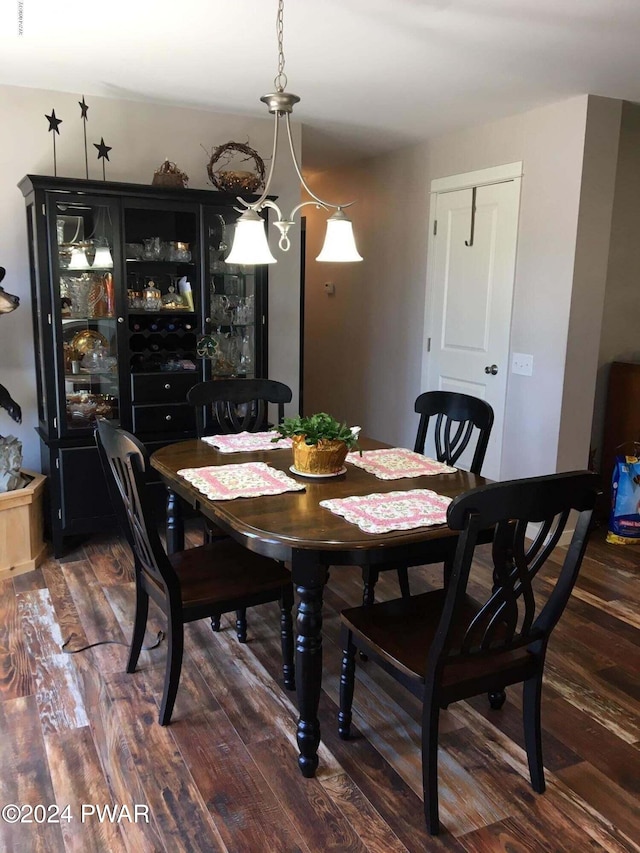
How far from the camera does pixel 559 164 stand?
370cm

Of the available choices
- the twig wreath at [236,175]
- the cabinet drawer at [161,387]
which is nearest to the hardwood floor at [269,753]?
the cabinet drawer at [161,387]

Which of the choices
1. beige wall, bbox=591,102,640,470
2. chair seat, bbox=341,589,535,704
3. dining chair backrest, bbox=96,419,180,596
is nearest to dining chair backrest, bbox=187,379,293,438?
dining chair backrest, bbox=96,419,180,596

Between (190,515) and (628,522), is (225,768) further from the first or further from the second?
(628,522)

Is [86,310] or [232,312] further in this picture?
[232,312]

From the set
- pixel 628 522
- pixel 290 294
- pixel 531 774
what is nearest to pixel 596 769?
pixel 531 774

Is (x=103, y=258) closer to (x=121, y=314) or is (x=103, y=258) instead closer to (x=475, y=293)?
(x=121, y=314)

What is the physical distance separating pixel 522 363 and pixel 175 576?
2.63 metres

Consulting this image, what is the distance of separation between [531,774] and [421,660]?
1.71ft

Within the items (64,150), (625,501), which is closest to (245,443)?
(64,150)

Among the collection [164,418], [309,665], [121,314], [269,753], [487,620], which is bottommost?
[269,753]

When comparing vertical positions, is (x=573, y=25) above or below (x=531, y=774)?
above

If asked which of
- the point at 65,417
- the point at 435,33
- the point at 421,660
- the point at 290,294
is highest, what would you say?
the point at 435,33

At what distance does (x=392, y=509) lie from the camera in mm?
2020

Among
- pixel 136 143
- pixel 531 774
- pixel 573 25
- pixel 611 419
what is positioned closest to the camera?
pixel 531 774
